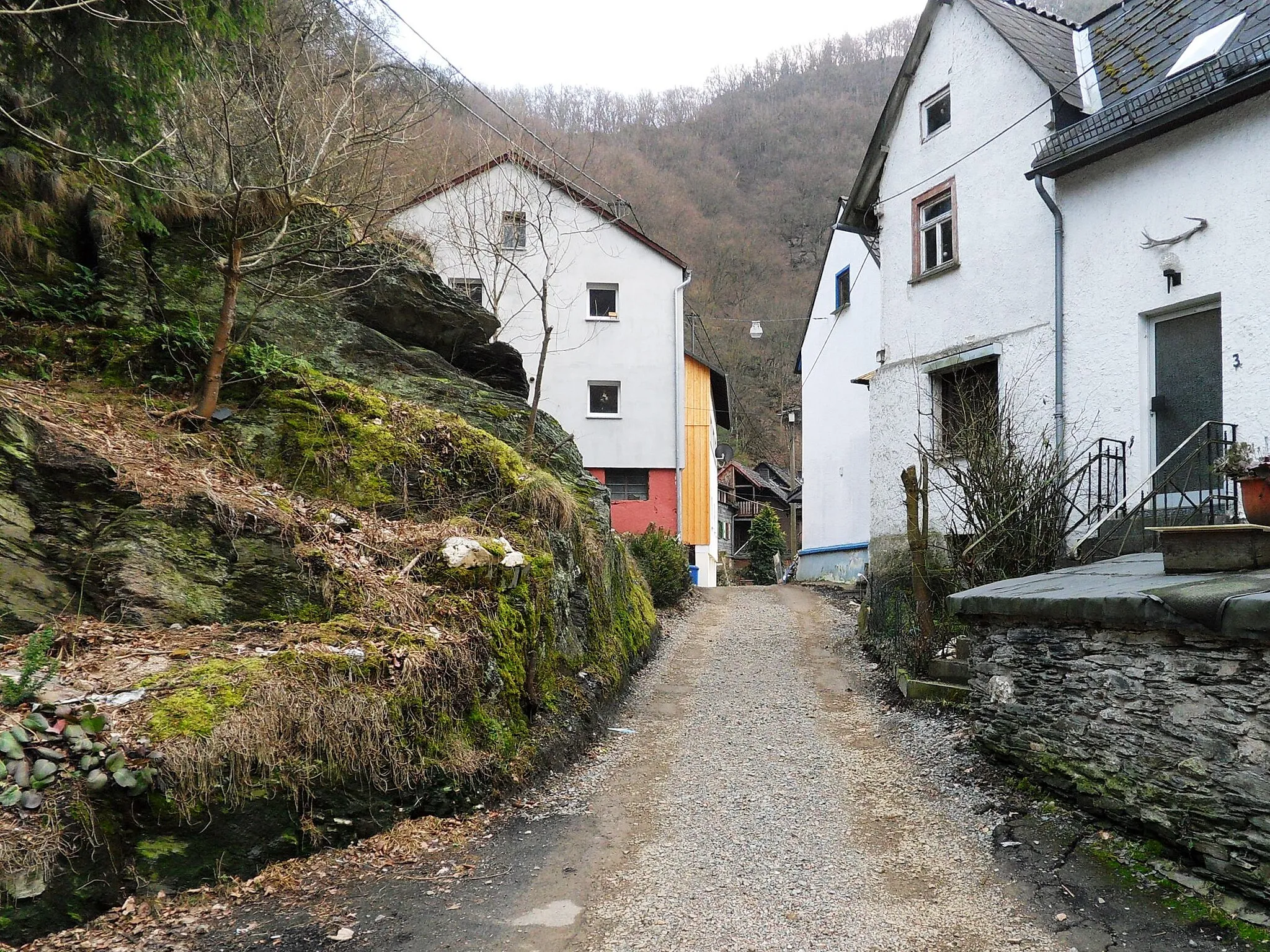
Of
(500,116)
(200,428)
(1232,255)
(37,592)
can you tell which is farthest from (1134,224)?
(37,592)

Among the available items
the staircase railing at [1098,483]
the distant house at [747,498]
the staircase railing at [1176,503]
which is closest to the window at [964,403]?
the staircase railing at [1098,483]

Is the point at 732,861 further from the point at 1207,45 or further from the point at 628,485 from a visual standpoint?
the point at 628,485

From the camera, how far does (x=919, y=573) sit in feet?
28.8

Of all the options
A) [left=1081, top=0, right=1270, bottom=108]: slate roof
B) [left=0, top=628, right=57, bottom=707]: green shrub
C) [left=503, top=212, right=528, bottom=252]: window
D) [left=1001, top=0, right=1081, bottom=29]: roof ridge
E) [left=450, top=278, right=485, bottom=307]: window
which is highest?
[left=1001, top=0, right=1081, bottom=29]: roof ridge

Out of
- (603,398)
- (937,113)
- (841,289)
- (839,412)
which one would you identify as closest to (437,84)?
(937,113)

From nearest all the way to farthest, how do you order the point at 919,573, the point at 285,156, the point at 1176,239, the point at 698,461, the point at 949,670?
1. the point at 285,156
2. the point at 949,670
3. the point at 1176,239
4. the point at 919,573
5. the point at 698,461

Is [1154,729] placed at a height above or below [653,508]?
below

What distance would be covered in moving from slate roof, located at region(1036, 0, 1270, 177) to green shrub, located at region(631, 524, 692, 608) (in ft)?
29.4

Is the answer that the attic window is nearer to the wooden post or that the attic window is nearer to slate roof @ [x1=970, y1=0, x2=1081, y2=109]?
slate roof @ [x1=970, y1=0, x2=1081, y2=109]

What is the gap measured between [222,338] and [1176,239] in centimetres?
966

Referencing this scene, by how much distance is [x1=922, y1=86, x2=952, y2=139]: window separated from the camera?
12.2 meters

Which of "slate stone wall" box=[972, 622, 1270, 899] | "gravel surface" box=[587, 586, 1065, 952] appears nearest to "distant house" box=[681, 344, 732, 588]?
"gravel surface" box=[587, 586, 1065, 952]

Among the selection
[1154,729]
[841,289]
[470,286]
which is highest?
[841,289]

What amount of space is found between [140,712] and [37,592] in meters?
1.34
